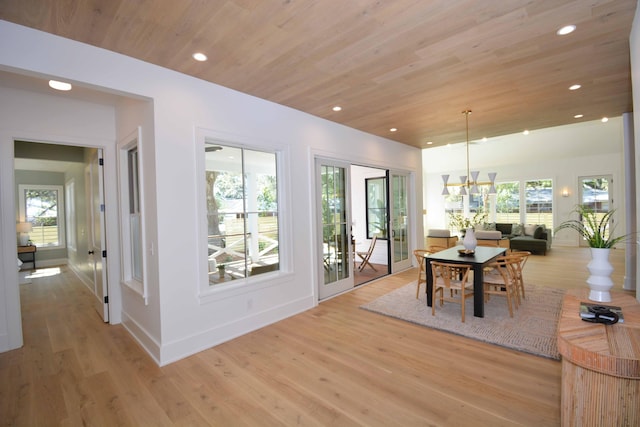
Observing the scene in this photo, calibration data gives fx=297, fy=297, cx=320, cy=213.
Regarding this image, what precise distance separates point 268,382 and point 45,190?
9453 mm

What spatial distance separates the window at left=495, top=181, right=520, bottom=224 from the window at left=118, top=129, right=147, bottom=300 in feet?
37.3

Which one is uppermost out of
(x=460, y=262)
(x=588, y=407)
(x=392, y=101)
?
(x=392, y=101)

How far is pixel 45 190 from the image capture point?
27.1ft

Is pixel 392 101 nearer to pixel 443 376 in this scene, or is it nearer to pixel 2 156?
pixel 443 376

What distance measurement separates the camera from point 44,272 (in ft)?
23.8

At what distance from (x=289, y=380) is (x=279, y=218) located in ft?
6.48

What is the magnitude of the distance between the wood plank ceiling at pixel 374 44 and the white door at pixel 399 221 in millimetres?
2604

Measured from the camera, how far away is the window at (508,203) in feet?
34.5

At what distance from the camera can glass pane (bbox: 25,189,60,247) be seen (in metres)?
8.07

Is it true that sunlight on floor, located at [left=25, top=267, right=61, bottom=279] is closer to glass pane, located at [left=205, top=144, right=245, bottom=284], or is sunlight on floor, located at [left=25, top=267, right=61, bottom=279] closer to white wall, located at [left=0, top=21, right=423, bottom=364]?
white wall, located at [left=0, top=21, right=423, bottom=364]

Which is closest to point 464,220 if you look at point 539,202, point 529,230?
point 529,230

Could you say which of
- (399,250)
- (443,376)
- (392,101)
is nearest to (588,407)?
(443,376)

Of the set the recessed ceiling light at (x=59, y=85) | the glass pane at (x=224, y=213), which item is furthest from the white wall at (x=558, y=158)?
the recessed ceiling light at (x=59, y=85)

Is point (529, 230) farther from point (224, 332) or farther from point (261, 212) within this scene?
point (224, 332)
